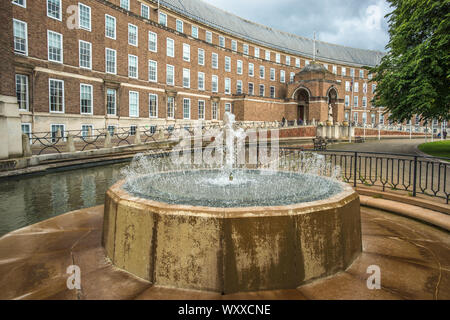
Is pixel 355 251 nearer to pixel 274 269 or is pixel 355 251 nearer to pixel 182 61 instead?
pixel 274 269

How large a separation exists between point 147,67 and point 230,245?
32.0 meters

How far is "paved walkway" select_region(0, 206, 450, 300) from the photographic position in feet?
10.1

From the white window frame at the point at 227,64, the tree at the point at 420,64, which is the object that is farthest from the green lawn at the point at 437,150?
the white window frame at the point at 227,64

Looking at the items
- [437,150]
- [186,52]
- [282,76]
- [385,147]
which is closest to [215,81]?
[186,52]

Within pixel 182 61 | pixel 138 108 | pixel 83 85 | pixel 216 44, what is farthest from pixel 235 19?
pixel 83 85

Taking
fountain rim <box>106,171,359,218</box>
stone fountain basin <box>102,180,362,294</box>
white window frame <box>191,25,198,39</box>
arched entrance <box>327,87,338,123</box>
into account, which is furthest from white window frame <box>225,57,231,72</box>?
stone fountain basin <box>102,180,362,294</box>

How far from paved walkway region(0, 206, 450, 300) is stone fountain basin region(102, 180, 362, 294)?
124 millimetres

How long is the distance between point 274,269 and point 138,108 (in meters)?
29.7

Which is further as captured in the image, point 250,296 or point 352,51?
point 352,51

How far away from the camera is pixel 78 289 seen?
10.2ft

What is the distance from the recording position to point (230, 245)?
10.1 feet

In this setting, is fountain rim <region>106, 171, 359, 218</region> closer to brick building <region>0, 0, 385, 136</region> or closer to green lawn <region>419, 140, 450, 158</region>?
brick building <region>0, 0, 385, 136</region>

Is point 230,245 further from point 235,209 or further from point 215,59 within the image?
point 215,59

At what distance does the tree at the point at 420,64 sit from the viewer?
555 inches
